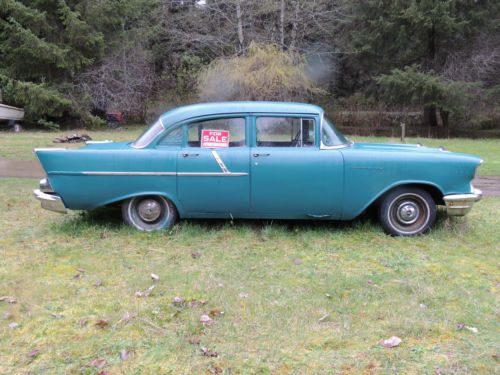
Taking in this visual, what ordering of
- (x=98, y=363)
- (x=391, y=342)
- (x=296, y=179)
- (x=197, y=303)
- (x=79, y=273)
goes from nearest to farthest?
1. (x=98, y=363)
2. (x=391, y=342)
3. (x=197, y=303)
4. (x=79, y=273)
5. (x=296, y=179)

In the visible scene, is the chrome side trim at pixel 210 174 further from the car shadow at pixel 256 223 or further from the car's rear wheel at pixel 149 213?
the car shadow at pixel 256 223

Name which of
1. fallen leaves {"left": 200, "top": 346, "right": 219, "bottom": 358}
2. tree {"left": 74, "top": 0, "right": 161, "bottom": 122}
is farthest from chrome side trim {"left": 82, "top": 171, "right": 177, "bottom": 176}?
tree {"left": 74, "top": 0, "right": 161, "bottom": 122}

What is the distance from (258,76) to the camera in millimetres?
23844

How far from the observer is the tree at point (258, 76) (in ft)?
78.3

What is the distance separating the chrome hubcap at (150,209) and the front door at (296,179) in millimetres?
1178

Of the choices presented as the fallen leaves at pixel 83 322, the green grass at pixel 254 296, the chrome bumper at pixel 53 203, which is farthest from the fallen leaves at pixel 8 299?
the chrome bumper at pixel 53 203

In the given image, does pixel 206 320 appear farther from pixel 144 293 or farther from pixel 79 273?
pixel 79 273

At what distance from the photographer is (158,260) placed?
5.08 metres

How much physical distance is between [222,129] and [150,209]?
4.34ft

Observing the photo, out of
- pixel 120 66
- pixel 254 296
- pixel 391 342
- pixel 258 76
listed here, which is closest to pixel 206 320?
pixel 254 296

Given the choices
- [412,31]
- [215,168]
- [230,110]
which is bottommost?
[215,168]

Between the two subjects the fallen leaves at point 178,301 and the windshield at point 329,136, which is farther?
the windshield at point 329,136

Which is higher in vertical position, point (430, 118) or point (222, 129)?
point (430, 118)

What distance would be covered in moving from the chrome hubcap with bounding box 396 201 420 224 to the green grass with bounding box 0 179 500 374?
0.97 feet
